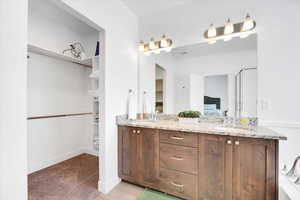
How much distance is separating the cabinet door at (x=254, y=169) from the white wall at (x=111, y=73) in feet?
4.69

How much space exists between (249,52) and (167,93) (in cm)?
121

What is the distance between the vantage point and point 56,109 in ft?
8.36

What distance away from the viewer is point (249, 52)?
170 centimetres

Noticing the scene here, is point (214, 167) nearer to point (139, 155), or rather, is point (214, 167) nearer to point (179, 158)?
point (179, 158)

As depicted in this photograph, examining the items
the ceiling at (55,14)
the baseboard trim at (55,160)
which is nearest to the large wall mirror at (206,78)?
the ceiling at (55,14)

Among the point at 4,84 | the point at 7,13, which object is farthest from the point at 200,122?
the point at 7,13

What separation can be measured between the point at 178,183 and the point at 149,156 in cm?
44

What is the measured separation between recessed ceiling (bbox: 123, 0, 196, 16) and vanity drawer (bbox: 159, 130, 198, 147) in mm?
1862

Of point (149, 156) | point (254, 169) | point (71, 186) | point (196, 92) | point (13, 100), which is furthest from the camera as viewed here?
point (196, 92)

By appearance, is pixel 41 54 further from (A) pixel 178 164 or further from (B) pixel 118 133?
(A) pixel 178 164

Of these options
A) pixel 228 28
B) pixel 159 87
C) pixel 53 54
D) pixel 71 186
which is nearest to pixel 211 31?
pixel 228 28

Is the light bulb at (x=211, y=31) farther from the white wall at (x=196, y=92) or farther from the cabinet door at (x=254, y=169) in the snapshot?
the cabinet door at (x=254, y=169)

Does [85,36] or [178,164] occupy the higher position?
[85,36]

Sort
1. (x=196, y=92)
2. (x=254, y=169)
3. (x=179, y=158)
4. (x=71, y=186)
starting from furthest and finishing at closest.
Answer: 1. (x=196, y=92)
2. (x=71, y=186)
3. (x=179, y=158)
4. (x=254, y=169)
